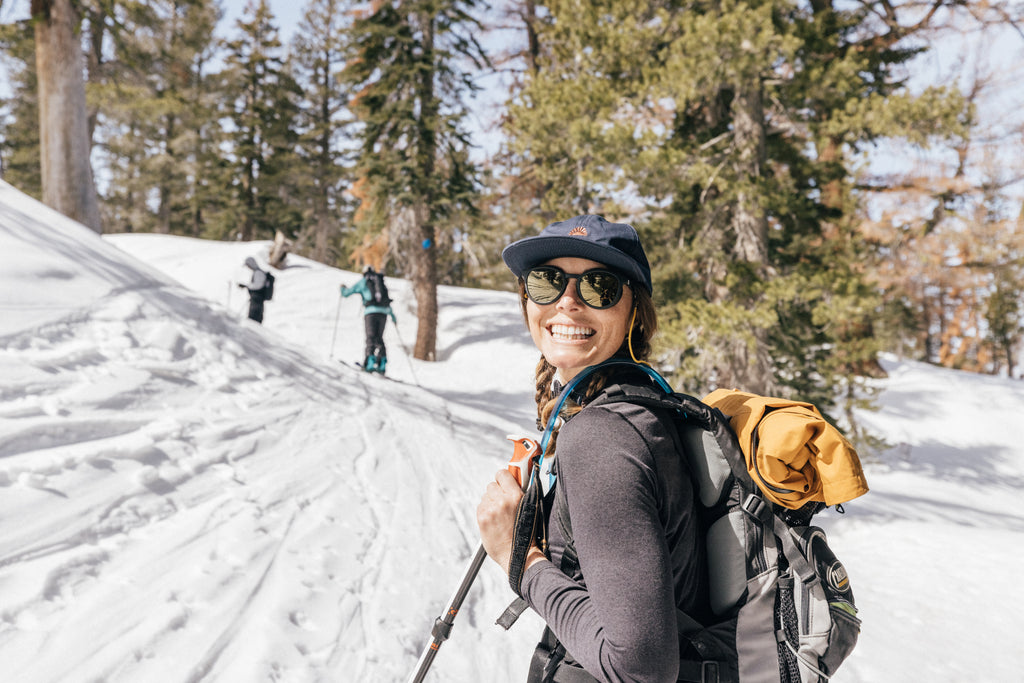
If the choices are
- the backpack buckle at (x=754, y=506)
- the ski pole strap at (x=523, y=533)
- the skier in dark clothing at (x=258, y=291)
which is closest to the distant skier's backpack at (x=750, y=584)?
the backpack buckle at (x=754, y=506)

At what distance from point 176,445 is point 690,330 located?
7819 mm

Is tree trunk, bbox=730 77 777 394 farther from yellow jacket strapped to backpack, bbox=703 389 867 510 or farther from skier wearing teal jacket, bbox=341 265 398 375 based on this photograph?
yellow jacket strapped to backpack, bbox=703 389 867 510

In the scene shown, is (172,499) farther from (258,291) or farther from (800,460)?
(258,291)

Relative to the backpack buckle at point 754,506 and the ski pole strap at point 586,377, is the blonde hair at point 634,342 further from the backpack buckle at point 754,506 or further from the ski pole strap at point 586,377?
the backpack buckle at point 754,506

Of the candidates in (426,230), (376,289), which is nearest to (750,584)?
(376,289)

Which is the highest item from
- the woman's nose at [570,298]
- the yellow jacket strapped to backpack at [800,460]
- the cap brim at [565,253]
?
the cap brim at [565,253]

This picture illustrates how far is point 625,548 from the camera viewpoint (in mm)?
1063

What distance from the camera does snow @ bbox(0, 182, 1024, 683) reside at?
2658 mm

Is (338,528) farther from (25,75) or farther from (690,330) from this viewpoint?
(25,75)

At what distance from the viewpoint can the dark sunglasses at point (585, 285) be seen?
1.50 meters

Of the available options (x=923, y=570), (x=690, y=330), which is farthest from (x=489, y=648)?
(x=690, y=330)

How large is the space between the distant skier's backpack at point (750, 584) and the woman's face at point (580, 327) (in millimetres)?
241

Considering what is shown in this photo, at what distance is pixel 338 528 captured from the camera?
398cm

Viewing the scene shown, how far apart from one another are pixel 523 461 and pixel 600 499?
17.4 inches
